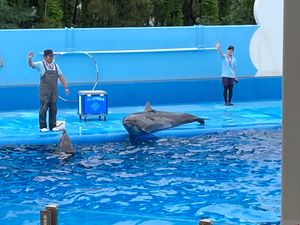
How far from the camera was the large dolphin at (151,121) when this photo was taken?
1155 centimetres

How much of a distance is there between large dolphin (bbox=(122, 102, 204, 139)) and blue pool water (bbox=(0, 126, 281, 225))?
12.7 inches

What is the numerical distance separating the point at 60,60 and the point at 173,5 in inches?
558

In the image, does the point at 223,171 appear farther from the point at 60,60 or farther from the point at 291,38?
the point at 291,38

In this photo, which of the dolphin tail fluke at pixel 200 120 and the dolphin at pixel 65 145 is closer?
the dolphin at pixel 65 145

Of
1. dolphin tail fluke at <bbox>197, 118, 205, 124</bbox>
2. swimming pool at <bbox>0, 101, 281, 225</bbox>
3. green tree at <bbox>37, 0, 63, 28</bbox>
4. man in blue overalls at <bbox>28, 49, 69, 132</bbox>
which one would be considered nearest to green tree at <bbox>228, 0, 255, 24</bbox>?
green tree at <bbox>37, 0, 63, 28</bbox>

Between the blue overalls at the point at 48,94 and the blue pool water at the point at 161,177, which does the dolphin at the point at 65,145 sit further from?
the blue overalls at the point at 48,94

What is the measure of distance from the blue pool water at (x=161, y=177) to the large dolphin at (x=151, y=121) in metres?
0.32

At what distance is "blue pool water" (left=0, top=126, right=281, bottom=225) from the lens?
7422 mm

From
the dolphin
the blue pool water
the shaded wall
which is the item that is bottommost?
the blue pool water

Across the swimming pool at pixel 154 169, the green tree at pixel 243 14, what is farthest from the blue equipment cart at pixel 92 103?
the green tree at pixel 243 14

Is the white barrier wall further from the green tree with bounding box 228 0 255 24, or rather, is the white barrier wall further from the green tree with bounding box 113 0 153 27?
the green tree with bounding box 228 0 255 24

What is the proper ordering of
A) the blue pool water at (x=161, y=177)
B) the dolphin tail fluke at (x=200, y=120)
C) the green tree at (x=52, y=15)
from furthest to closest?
1. the green tree at (x=52, y=15)
2. the dolphin tail fluke at (x=200, y=120)
3. the blue pool water at (x=161, y=177)

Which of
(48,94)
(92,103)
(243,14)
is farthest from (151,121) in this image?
(243,14)

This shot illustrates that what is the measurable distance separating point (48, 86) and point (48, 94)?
5.7 inches
